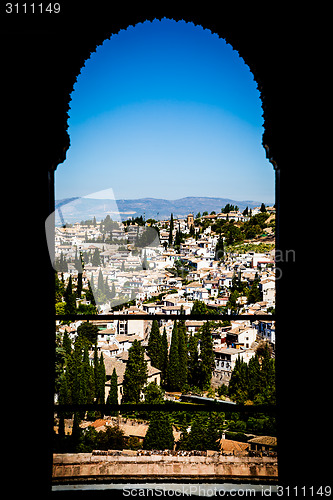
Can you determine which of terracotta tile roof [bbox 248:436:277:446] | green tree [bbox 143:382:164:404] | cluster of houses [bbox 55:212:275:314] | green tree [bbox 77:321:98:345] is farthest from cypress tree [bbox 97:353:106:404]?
terracotta tile roof [bbox 248:436:277:446]

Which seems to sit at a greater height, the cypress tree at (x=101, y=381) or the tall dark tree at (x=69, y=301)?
the tall dark tree at (x=69, y=301)

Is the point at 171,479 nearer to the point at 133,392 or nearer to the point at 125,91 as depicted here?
the point at 133,392

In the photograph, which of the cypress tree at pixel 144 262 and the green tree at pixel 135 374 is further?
the cypress tree at pixel 144 262

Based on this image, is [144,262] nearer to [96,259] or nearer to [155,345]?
[96,259]

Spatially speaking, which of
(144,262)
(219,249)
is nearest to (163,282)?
(144,262)

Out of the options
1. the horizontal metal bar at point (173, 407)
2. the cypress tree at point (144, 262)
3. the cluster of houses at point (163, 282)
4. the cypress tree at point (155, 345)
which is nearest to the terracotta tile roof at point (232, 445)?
the horizontal metal bar at point (173, 407)

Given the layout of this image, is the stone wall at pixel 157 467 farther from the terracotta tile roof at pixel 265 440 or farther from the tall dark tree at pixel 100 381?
the tall dark tree at pixel 100 381
